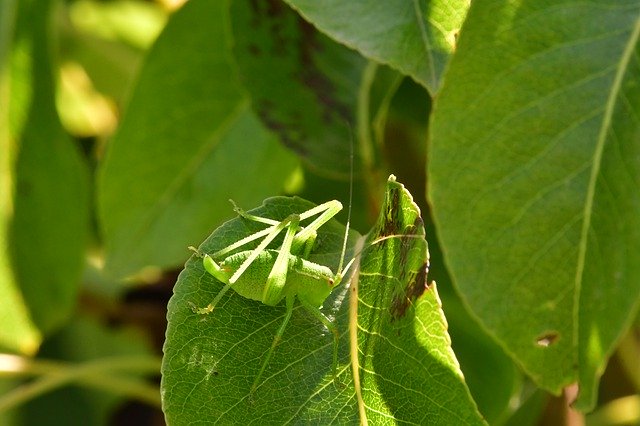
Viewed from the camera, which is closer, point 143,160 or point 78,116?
point 143,160

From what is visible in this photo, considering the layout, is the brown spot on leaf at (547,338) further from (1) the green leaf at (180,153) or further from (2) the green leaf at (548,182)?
(1) the green leaf at (180,153)

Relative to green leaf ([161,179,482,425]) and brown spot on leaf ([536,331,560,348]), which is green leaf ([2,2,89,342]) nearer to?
green leaf ([161,179,482,425])

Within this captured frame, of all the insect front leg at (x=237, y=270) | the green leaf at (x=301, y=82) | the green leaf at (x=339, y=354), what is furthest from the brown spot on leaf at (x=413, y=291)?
the green leaf at (x=301, y=82)

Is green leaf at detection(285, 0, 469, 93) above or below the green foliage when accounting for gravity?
above

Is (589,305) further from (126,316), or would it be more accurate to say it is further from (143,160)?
(126,316)

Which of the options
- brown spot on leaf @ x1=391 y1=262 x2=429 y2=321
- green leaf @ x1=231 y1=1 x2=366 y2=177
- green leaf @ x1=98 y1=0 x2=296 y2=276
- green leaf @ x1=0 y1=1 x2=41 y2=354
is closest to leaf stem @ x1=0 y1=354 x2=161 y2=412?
green leaf @ x1=0 y1=1 x2=41 y2=354

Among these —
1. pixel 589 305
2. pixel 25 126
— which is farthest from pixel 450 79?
pixel 25 126
